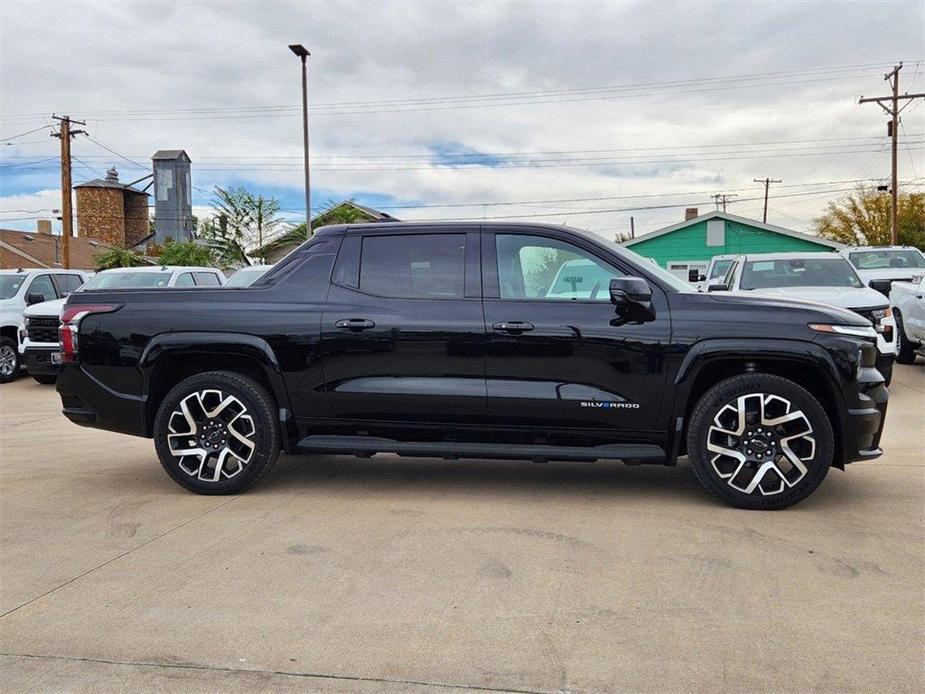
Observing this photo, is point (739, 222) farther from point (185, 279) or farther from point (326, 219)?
point (185, 279)

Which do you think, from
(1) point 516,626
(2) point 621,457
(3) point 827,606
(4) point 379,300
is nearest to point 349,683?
(1) point 516,626

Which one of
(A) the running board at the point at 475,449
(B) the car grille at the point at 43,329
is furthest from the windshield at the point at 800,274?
(B) the car grille at the point at 43,329

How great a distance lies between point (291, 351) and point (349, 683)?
2.74 m

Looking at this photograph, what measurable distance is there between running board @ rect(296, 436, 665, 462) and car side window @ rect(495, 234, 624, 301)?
959 millimetres

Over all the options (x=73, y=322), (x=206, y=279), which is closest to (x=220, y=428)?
(x=73, y=322)

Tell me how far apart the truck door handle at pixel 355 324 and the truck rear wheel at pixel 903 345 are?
10.5 metres

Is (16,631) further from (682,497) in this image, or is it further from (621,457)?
(682,497)

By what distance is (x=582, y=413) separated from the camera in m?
5.12

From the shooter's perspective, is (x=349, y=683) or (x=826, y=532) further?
(x=826, y=532)

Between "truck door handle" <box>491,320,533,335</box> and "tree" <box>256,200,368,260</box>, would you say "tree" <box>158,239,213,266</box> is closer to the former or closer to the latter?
"tree" <box>256,200,368,260</box>

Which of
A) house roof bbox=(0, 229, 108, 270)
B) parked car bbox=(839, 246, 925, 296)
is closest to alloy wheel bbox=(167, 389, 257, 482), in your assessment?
parked car bbox=(839, 246, 925, 296)

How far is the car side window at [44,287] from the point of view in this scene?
1409cm

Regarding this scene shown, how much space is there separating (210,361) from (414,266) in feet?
5.10

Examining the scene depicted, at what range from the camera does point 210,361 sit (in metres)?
5.65
